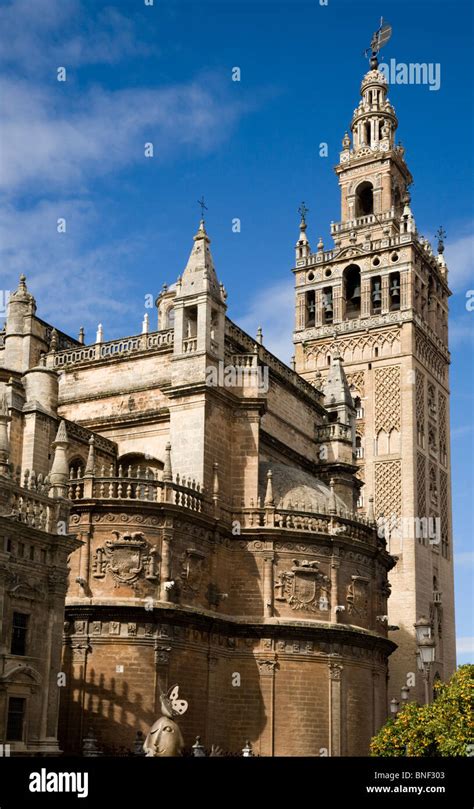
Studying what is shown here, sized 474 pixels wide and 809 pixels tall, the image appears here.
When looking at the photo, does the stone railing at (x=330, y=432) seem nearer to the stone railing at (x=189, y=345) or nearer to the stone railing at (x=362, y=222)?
the stone railing at (x=189, y=345)

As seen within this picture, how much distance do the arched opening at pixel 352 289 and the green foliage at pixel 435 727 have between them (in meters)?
39.4

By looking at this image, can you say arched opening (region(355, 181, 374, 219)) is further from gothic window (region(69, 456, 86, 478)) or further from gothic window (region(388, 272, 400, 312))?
gothic window (region(69, 456, 86, 478))

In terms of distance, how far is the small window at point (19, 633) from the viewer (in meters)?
24.3

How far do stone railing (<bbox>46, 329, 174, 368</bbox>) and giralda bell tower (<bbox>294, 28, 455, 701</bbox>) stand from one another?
15.5 meters

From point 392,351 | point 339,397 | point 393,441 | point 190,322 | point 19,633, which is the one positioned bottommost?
point 19,633

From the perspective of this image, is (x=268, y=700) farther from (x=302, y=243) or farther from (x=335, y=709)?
(x=302, y=243)

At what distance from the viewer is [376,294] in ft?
213

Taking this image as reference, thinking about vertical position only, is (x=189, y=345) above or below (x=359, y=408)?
below

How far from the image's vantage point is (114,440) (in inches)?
1607

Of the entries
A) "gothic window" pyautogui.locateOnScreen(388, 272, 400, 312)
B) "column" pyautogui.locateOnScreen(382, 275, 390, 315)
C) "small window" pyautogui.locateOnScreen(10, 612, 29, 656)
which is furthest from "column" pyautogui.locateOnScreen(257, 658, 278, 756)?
"gothic window" pyautogui.locateOnScreen(388, 272, 400, 312)

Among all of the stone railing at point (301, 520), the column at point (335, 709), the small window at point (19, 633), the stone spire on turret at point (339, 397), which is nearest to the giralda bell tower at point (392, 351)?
the stone spire on turret at point (339, 397)

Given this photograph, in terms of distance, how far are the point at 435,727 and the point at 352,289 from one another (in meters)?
42.3

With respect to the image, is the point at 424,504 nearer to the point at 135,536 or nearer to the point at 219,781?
the point at 135,536

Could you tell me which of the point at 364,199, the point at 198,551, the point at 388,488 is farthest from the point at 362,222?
the point at 198,551
